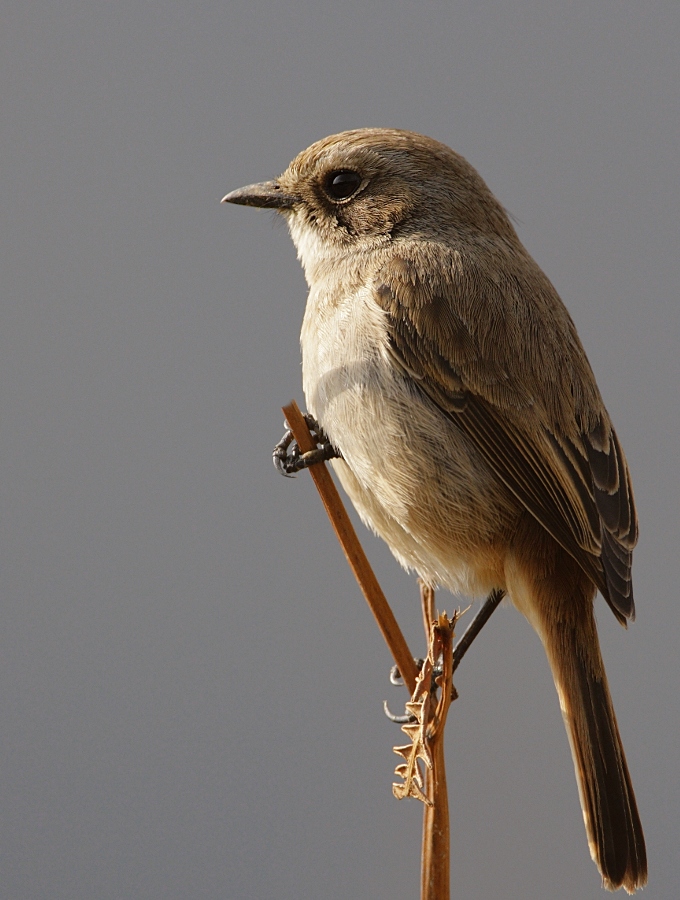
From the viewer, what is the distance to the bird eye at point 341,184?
7.00ft

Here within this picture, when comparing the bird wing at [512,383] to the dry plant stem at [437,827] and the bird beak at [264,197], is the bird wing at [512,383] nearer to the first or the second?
the bird beak at [264,197]

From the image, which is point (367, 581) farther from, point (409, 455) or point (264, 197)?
point (264, 197)

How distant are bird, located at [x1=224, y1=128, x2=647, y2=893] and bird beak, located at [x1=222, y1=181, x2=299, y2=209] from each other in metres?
0.20

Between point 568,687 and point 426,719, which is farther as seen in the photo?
point 568,687

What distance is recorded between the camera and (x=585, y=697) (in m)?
1.74

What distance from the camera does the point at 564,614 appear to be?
5.97 ft

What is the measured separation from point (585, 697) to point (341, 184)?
3.90 ft

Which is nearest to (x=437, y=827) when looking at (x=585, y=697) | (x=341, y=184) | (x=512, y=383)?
(x=585, y=697)

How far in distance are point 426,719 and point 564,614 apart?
0.50 meters

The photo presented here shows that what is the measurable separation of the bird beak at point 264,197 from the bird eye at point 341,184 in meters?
0.08

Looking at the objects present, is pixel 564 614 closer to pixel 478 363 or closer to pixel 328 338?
pixel 478 363

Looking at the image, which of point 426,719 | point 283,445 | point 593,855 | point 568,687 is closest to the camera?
point 426,719

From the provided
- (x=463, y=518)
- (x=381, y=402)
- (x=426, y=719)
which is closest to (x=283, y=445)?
(x=381, y=402)

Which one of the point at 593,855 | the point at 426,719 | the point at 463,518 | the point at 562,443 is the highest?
the point at 562,443
